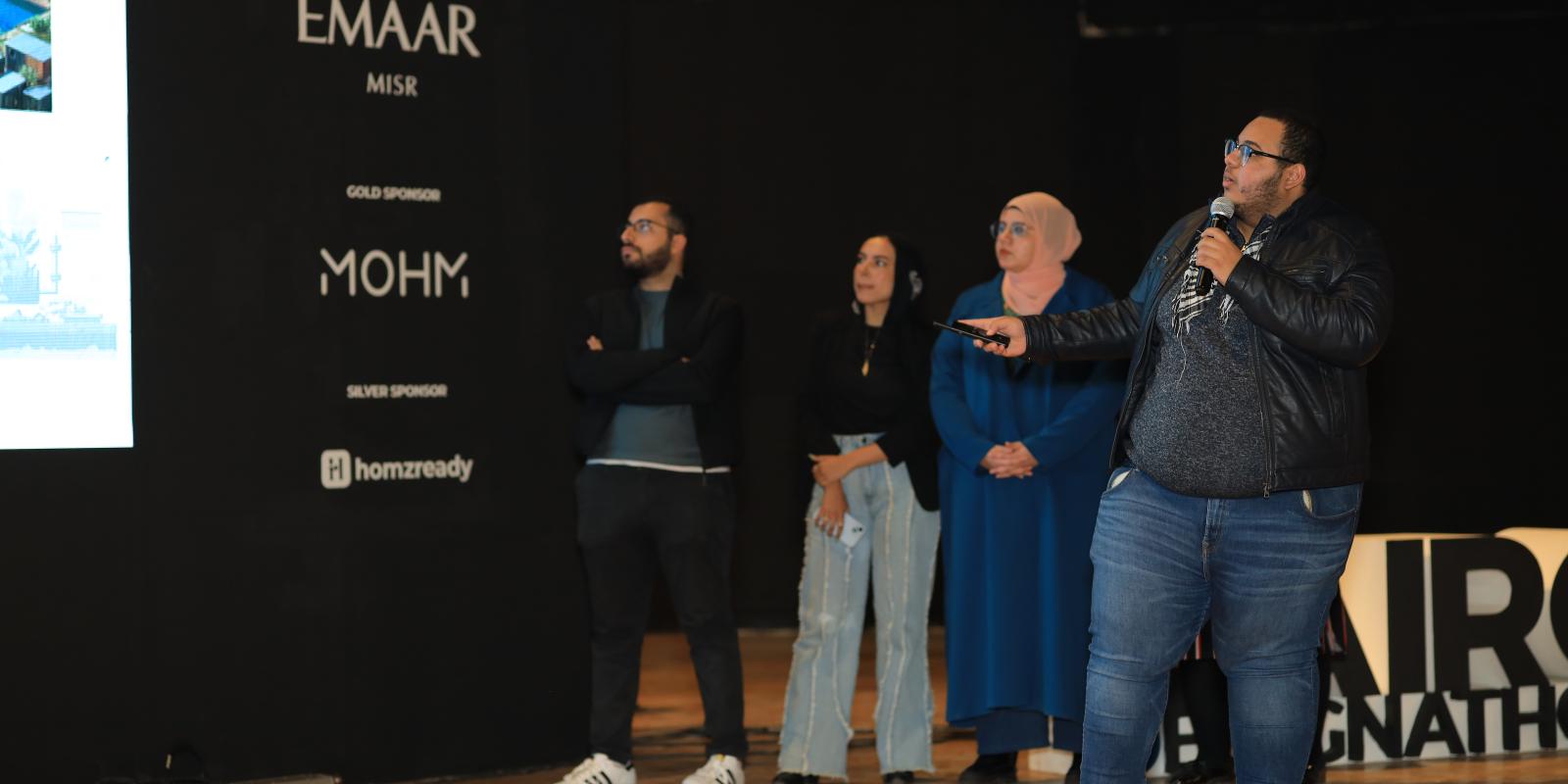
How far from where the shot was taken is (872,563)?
4430mm

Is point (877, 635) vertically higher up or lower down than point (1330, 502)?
lower down

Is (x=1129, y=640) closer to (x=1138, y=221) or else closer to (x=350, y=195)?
(x=350, y=195)

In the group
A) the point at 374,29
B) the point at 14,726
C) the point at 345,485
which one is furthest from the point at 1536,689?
the point at 14,726

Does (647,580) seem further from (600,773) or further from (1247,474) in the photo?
(1247,474)

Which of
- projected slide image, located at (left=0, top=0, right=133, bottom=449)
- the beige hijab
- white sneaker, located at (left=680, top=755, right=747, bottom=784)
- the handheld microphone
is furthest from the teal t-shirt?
the handheld microphone

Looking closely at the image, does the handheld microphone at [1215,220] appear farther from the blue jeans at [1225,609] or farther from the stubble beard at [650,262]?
the stubble beard at [650,262]

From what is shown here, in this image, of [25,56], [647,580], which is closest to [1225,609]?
[647,580]

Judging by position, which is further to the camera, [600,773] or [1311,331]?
[600,773]

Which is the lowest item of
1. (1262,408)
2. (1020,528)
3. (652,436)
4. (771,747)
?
(771,747)

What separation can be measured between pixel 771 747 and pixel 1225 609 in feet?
8.08

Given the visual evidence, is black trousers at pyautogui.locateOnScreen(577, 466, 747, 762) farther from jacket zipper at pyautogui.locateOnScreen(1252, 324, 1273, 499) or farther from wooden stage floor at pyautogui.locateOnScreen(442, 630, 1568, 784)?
jacket zipper at pyautogui.locateOnScreen(1252, 324, 1273, 499)

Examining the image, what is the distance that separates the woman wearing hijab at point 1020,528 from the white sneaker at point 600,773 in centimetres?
95

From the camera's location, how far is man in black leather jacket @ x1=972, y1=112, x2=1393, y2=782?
2.76 metres

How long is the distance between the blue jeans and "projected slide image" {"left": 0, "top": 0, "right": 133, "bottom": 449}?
2.69 m
